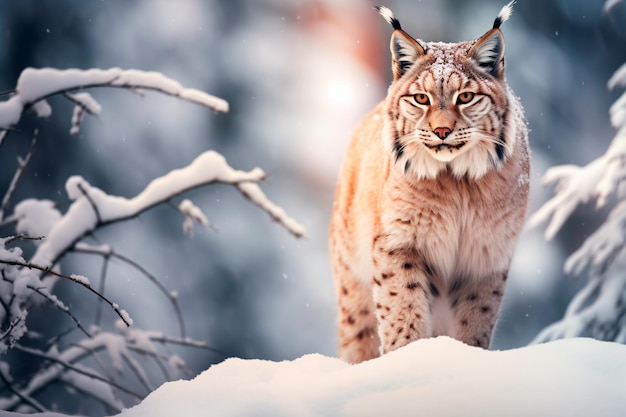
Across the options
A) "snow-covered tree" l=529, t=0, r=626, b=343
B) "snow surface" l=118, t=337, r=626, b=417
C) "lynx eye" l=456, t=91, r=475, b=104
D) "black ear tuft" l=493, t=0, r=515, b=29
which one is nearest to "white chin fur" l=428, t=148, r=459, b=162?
"lynx eye" l=456, t=91, r=475, b=104

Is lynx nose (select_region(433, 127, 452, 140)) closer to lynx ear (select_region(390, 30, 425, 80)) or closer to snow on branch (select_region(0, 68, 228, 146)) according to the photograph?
lynx ear (select_region(390, 30, 425, 80))

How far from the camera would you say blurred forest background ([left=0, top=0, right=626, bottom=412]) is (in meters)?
4.86

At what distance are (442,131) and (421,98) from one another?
17 cm

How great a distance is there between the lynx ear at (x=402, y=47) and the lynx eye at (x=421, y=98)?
167 millimetres

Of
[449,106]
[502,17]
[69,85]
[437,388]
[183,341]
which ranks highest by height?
[502,17]

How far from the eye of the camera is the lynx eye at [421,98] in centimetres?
260

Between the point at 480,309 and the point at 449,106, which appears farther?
the point at 480,309

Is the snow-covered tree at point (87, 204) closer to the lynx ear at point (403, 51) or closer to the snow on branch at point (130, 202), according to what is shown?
the snow on branch at point (130, 202)

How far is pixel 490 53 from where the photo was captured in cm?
265

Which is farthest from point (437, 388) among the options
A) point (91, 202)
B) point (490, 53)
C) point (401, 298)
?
point (91, 202)

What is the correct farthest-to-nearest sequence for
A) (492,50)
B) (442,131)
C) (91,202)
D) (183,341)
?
(183,341), (91,202), (492,50), (442,131)

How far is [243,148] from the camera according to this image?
Answer: 19.2 ft

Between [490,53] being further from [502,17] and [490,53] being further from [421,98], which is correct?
[421,98]

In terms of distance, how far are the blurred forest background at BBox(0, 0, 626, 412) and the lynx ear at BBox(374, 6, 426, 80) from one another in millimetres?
1946
